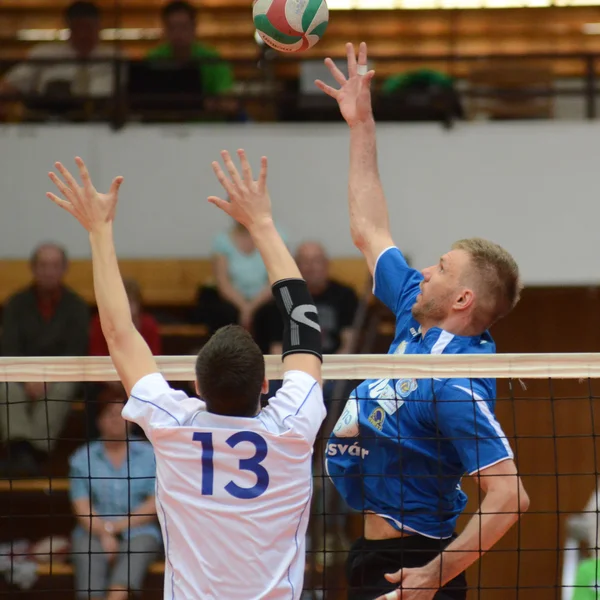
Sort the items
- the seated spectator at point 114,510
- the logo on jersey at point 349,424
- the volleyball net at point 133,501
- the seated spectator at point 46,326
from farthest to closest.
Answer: the seated spectator at point 46,326
the seated spectator at point 114,510
the volleyball net at point 133,501
the logo on jersey at point 349,424

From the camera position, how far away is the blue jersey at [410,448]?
12.8 ft

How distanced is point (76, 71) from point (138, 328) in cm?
Answer: 280

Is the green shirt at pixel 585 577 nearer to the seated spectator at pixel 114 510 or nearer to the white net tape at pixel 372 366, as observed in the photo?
the seated spectator at pixel 114 510

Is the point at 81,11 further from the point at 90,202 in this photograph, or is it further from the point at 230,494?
the point at 230,494

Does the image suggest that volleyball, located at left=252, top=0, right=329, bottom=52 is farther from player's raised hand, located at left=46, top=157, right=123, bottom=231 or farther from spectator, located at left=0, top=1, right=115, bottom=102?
spectator, located at left=0, top=1, right=115, bottom=102

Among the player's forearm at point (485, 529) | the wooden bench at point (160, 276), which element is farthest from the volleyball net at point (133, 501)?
the player's forearm at point (485, 529)

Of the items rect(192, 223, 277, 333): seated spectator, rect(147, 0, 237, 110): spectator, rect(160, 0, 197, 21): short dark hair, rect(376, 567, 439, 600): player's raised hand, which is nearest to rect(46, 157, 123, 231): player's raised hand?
rect(376, 567, 439, 600): player's raised hand

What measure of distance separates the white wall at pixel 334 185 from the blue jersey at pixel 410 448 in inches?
216

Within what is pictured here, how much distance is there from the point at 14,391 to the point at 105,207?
17.6 ft

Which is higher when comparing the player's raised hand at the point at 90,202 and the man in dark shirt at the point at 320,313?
the player's raised hand at the point at 90,202

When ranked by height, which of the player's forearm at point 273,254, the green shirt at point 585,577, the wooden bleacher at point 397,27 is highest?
the wooden bleacher at point 397,27

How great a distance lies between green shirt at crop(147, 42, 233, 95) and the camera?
9945 mm

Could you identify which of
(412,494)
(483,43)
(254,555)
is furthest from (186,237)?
(254,555)

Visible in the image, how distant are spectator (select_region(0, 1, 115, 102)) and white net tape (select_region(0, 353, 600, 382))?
19.9 feet
